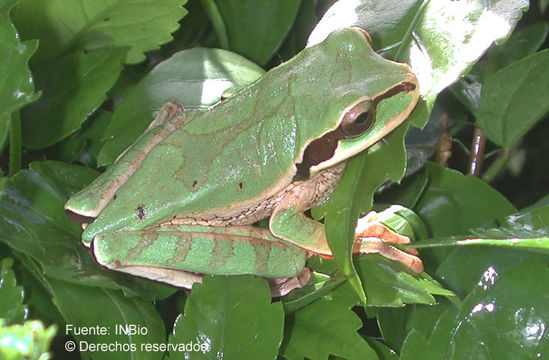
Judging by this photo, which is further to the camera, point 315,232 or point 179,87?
point 179,87

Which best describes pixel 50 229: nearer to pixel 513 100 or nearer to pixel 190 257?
pixel 190 257

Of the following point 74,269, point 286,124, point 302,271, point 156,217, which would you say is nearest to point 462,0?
point 286,124

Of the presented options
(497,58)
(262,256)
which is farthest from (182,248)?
(497,58)

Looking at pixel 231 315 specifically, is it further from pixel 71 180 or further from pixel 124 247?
pixel 71 180

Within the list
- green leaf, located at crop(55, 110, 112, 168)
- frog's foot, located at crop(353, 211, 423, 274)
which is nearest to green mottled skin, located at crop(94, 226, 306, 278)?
frog's foot, located at crop(353, 211, 423, 274)

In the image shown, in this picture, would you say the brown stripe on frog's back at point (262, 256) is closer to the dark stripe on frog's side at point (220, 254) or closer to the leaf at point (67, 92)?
the dark stripe on frog's side at point (220, 254)

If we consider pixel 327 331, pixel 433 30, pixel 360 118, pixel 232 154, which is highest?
pixel 433 30

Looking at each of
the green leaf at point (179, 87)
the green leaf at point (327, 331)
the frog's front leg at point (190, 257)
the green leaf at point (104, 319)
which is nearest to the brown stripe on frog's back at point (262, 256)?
the frog's front leg at point (190, 257)
